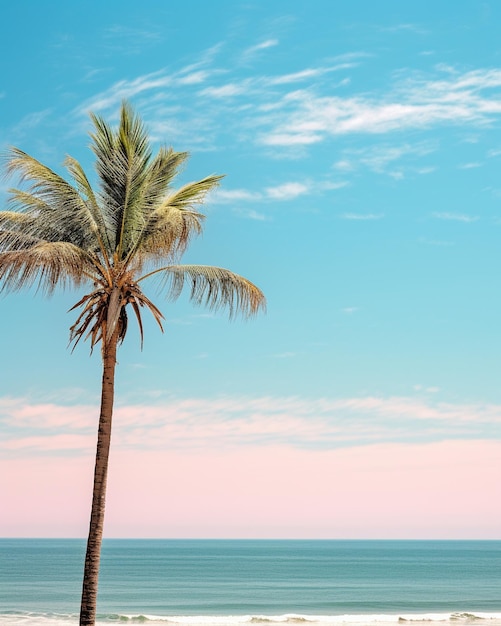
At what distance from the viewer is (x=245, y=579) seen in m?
78.0

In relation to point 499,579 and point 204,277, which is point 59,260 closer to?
point 204,277

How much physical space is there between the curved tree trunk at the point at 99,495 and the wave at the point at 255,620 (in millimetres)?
21060

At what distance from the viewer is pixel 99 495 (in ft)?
53.9

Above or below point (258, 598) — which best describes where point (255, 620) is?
below

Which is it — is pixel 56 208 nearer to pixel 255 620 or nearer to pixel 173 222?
pixel 173 222

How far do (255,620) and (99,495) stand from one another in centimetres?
2682

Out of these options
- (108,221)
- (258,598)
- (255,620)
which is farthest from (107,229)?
(258,598)

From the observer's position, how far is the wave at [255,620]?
123 ft

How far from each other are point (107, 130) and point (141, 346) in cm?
433

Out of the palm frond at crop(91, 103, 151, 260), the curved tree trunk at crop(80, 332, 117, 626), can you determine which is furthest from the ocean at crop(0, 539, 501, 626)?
→ the palm frond at crop(91, 103, 151, 260)

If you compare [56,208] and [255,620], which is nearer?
[56,208]

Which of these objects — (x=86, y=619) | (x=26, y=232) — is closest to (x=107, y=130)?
(x=26, y=232)

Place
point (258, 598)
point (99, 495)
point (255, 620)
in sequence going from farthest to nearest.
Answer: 1. point (258, 598)
2. point (255, 620)
3. point (99, 495)

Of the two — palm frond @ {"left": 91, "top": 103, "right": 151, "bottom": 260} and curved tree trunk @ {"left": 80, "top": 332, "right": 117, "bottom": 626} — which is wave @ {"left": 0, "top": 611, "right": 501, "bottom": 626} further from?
A: palm frond @ {"left": 91, "top": 103, "right": 151, "bottom": 260}
